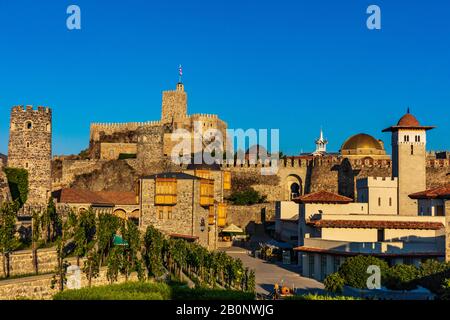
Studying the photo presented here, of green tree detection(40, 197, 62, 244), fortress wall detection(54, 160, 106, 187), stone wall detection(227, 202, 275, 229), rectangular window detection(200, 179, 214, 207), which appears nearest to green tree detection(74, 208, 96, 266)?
green tree detection(40, 197, 62, 244)

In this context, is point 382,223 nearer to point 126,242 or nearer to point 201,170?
point 126,242

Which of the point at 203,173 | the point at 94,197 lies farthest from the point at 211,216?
the point at 94,197

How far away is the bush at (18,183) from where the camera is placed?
36.1m

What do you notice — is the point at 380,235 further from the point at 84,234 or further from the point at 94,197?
the point at 94,197

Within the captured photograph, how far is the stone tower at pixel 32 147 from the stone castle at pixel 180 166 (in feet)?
44.9

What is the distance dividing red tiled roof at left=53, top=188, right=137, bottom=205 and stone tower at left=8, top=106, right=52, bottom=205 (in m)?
10.3

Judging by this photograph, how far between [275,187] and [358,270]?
32842 mm

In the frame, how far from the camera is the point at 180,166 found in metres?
61.3

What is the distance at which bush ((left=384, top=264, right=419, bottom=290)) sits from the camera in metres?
26.4

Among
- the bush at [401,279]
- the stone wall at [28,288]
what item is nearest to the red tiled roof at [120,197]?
the stone wall at [28,288]

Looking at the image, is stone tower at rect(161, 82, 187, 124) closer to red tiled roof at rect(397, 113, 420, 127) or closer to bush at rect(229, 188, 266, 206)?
bush at rect(229, 188, 266, 206)

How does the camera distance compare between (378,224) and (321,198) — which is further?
(321,198)

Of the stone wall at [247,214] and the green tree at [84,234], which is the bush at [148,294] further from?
the stone wall at [247,214]
